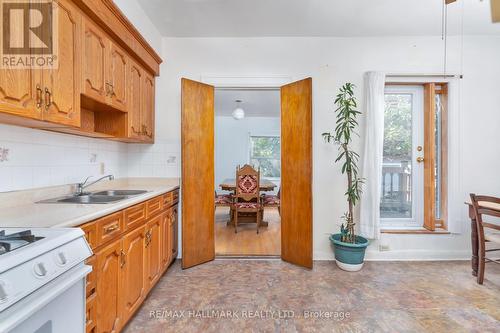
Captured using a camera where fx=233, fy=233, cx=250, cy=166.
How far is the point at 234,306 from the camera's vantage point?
187 centimetres

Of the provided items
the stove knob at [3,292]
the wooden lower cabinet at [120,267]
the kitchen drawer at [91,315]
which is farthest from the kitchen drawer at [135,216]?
the stove knob at [3,292]

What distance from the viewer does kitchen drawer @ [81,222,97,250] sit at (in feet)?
3.81

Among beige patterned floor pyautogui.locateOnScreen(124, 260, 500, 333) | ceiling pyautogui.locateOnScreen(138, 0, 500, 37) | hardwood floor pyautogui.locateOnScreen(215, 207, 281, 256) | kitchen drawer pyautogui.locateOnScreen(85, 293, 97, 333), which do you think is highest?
ceiling pyautogui.locateOnScreen(138, 0, 500, 37)

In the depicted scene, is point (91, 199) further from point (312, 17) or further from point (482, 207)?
point (482, 207)

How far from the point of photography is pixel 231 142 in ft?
21.7

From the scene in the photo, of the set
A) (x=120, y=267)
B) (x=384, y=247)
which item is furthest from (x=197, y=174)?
(x=384, y=247)

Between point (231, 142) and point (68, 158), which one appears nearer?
point (68, 158)

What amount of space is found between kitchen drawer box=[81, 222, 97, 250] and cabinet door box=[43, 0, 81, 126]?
0.63m

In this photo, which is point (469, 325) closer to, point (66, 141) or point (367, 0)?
point (367, 0)

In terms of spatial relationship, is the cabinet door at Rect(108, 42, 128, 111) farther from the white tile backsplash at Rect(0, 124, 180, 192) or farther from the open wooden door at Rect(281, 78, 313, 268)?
the open wooden door at Rect(281, 78, 313, 268)

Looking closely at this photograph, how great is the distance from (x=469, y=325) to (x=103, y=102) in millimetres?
3126

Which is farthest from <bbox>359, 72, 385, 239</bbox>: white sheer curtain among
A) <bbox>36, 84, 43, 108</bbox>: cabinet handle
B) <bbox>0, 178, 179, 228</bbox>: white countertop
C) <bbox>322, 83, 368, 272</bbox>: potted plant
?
<bbox>36, 84, 43, 108</bbox>: cabinet handle

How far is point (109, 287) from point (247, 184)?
275 centimetres

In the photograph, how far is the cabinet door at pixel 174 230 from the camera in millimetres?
2547
